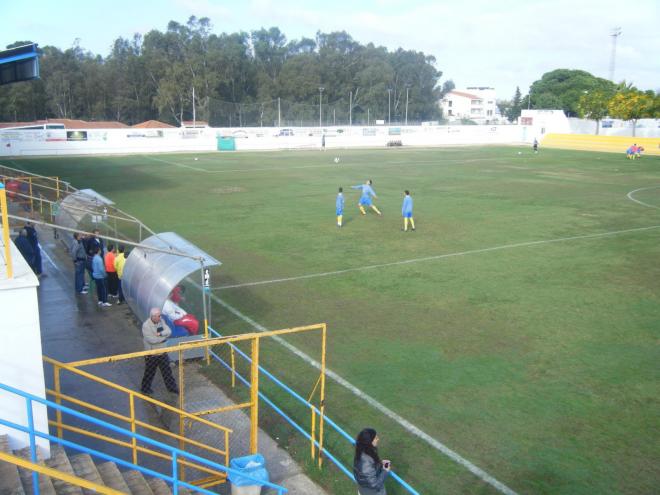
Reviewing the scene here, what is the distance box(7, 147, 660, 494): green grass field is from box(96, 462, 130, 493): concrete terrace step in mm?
2806

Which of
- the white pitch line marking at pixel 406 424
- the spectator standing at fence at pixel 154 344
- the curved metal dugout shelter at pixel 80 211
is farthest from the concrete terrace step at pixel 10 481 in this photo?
the curved metal dugout shelter at pixel 80 211

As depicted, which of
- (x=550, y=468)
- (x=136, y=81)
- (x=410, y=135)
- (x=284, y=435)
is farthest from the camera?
(x=136, y=81)

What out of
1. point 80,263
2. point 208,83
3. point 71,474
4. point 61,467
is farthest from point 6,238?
point 208,83

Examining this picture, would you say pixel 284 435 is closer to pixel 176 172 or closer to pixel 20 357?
pixel 20 357

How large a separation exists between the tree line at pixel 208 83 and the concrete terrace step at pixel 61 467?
78.4 m

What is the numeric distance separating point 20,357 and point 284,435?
401cm

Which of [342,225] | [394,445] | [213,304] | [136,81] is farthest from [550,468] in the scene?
[136,81]

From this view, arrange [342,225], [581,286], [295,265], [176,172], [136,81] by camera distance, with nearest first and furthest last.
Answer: [581,286] → [295,265] → [342,225] → [176,172] → [136,81]

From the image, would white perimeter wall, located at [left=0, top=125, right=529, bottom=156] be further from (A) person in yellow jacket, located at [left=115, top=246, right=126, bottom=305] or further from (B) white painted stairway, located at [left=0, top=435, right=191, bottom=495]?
(B) white painted stairway, located at [left=0, top=435, right=191, bottom=495]

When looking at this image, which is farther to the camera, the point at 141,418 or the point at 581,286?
the point at 581,286

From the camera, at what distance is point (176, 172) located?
144 feet

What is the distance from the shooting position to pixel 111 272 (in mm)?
15156

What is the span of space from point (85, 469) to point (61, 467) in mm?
310

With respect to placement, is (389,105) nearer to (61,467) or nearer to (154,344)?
(154,344)
